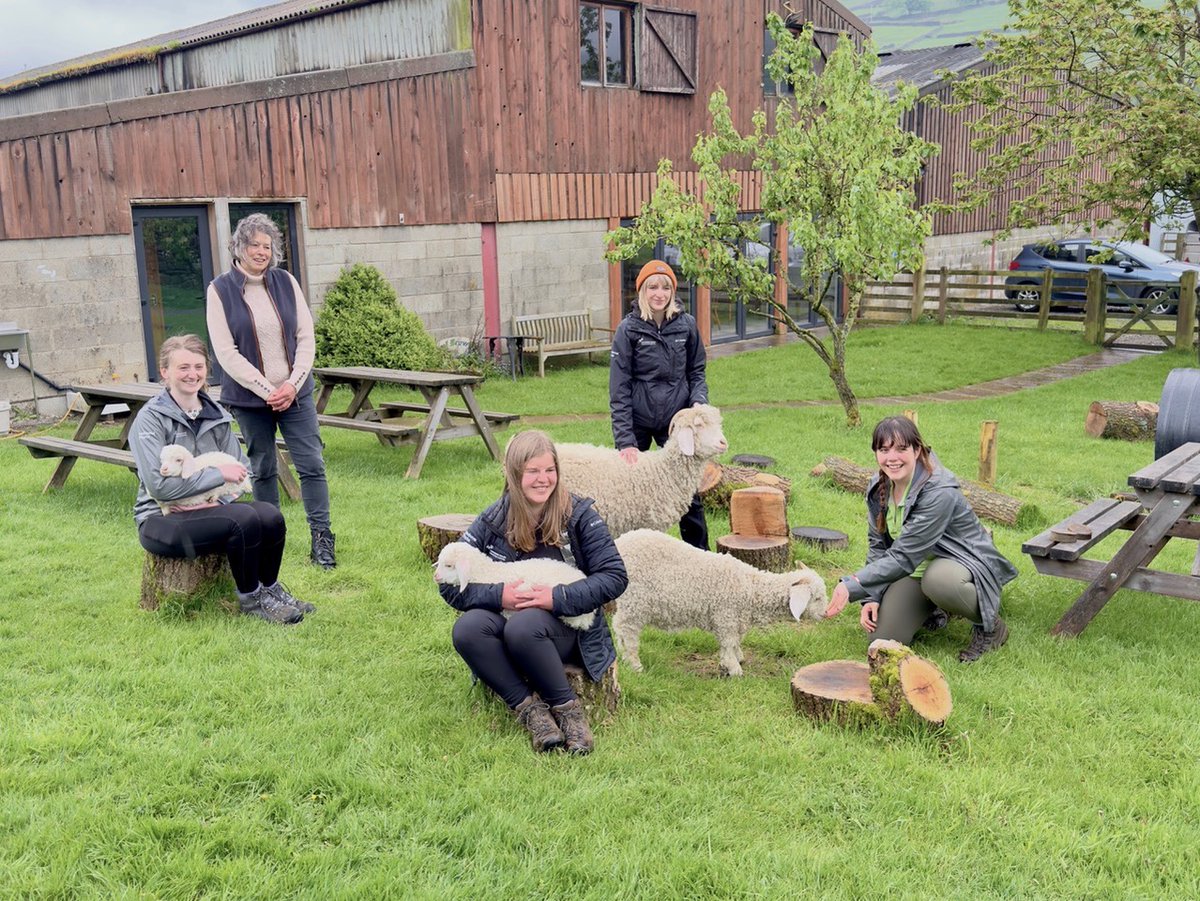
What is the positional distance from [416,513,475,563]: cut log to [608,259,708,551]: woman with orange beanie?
1141 mm

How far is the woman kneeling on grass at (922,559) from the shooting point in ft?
16.4

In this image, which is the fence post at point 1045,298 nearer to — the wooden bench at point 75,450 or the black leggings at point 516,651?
the wooden bench at point 75,450

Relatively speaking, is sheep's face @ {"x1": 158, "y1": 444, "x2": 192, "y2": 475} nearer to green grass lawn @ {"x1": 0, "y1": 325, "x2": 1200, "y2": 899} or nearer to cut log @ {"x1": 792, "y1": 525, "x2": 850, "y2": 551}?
green grass lawn @ {"x1": 0, "y1": 325, "x2": 1200, "y2": 899}

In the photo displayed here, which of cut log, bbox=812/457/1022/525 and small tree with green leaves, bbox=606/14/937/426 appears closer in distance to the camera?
cut log, bbox=812/457/1022/525

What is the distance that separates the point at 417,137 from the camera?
14.8 metres

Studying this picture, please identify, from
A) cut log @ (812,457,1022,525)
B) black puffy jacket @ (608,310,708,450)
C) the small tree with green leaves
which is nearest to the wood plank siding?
the small tree with green leaves

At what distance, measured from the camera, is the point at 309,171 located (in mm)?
13797

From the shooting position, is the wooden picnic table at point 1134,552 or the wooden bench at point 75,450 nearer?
the wooden picnic table at point 1134,552

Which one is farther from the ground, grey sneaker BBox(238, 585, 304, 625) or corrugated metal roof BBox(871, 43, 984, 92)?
corrugated metal roof BBox(871, 43, 984, 92)

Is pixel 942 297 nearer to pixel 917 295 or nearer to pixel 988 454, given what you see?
pixel 917 295

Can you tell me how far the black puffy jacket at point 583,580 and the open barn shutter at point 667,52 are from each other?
48.7 feet

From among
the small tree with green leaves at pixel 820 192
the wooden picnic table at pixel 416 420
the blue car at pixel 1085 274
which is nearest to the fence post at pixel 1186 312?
the blue car at pixel 1085 274

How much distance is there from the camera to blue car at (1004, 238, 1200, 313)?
21188mm

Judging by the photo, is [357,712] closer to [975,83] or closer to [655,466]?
[655,466]
